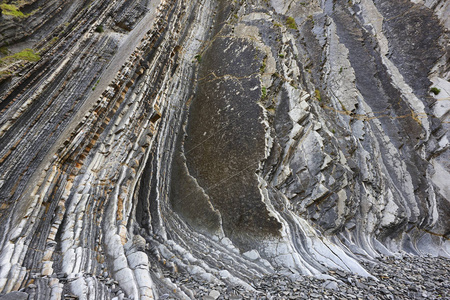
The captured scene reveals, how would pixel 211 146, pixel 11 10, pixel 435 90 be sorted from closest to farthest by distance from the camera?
pixel 11 10, pixel 211 146, pixel 435 90

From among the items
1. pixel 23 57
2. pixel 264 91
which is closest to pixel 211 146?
pixel 264 91

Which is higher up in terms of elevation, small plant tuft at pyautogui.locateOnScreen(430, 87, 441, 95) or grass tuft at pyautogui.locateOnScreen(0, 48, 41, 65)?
small plant tuft at pyautogui.locateOnScreen(430, 87, 441, 95)

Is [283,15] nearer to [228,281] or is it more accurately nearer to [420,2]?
[420,2]

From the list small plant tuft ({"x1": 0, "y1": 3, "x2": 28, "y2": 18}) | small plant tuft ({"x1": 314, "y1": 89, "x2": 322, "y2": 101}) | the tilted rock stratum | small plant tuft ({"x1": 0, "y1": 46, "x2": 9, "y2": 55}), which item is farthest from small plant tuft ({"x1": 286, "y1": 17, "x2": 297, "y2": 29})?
small plant tuft ({"x1": 0, "y1": 46, "x2": 9, "y2": 55})

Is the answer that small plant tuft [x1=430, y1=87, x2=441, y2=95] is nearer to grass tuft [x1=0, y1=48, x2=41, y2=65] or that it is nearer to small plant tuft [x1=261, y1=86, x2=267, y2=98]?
small plant tuft [x1=261, y1=86, x2=267, y2=98]

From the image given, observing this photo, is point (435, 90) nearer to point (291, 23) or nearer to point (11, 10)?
point (291, 23)

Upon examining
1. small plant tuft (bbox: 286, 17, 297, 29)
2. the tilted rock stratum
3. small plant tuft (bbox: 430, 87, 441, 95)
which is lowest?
the tilted rock stratum

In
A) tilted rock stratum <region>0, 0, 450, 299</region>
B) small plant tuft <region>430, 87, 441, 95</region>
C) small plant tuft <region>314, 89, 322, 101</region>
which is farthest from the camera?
small plant tuft <region>314, 89, 322, 101</region>

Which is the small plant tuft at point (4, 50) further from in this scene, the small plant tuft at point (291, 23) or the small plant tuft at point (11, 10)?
the small plant tuft at point (291, 23)

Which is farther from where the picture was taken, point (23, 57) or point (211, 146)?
point (211, 146)
